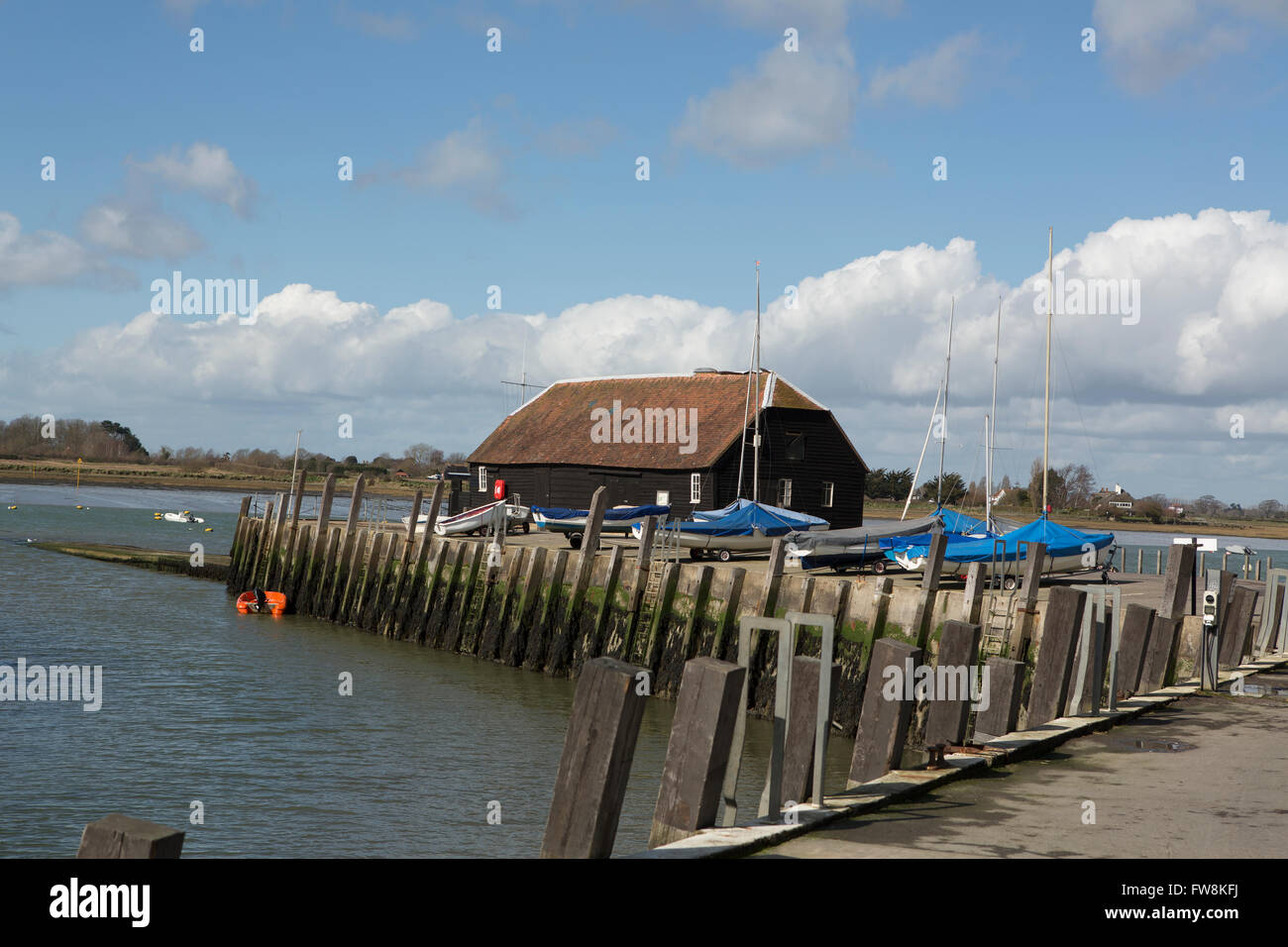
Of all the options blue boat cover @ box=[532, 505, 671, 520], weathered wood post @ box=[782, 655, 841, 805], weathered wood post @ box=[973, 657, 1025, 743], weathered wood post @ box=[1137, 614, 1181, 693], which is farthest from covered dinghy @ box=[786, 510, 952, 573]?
weathered wood post @ box=[782, 655, 841, 805]

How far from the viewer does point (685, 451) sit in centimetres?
4819

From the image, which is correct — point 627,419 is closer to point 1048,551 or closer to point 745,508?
point 745,508

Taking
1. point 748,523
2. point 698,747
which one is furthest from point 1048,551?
point 698,747

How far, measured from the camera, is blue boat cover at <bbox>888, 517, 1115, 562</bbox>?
3036cm

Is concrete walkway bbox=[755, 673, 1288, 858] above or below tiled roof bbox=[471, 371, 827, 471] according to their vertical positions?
below

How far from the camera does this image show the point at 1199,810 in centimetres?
795

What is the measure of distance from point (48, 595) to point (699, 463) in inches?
968

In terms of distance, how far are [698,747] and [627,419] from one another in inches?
1883

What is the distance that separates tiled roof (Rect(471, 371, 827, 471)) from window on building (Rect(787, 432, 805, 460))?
52.7 inches

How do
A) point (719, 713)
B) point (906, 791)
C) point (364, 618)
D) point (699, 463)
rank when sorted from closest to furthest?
point (719, 713), point (906, 791), point (364, 618), point (699, 463)

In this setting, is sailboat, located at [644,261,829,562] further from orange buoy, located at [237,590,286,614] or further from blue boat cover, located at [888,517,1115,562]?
orange buoy, located at [237,590,286,614]

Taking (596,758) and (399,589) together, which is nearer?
(596,758)
